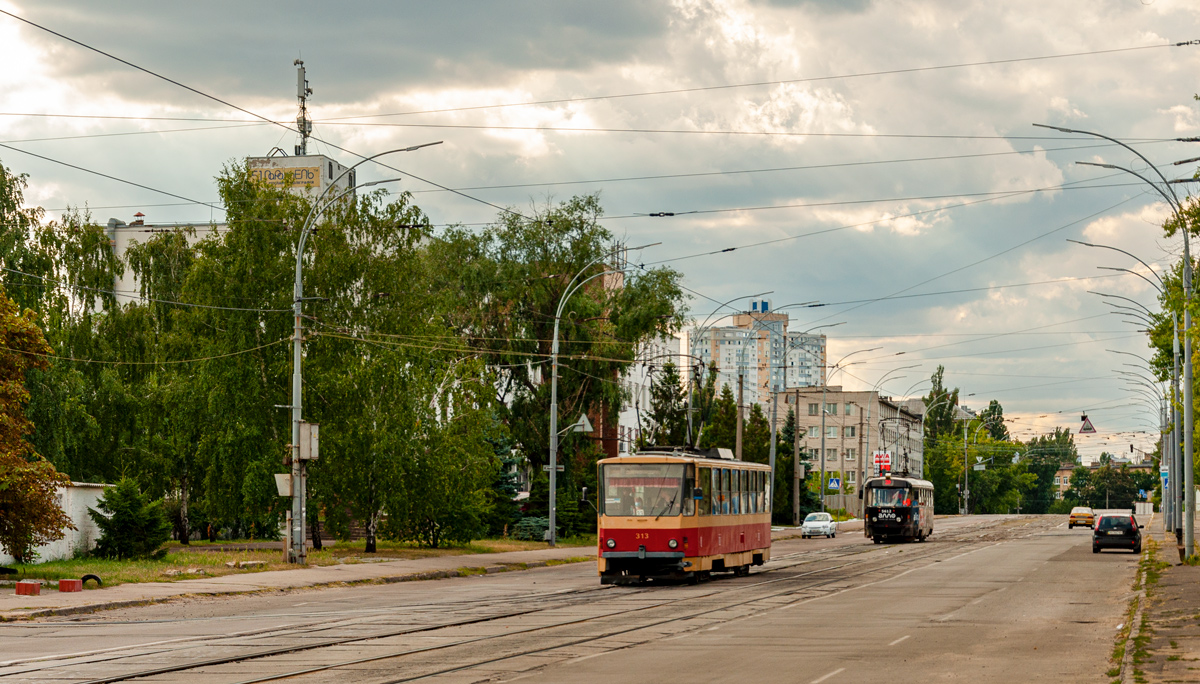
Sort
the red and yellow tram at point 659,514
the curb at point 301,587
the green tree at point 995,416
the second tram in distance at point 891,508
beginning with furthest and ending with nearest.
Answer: the green tree at point 995,416 < the second tram in distance at point 891,508 < the red and yellow tram at point 659,514 < the curb at point 301,587

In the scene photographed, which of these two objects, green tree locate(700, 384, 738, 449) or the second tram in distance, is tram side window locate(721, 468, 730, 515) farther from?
green tree locate(700, 384, 738, 449)

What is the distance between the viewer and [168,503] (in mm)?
50781

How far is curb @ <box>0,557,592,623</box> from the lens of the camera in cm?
2111

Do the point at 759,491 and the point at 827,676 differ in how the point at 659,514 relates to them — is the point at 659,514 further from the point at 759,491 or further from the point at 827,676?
the point at 827,676

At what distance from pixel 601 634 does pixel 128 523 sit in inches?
787

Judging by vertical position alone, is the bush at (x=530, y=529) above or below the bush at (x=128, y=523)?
below

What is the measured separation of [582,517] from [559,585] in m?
25.6

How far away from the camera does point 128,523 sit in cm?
3362

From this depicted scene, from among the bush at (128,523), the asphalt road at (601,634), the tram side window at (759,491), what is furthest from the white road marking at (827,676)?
the bush at (128,523)

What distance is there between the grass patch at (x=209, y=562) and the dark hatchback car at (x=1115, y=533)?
20481 millimetres

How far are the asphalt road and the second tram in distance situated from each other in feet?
92.4

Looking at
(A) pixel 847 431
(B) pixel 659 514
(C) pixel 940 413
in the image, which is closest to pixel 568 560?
(B) pixel 659 514

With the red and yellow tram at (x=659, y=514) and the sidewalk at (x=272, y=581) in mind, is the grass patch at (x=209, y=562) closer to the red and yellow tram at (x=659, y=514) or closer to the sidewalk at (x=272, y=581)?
the sidewalk at (x=272, y=581)

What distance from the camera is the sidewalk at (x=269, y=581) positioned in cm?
2220
